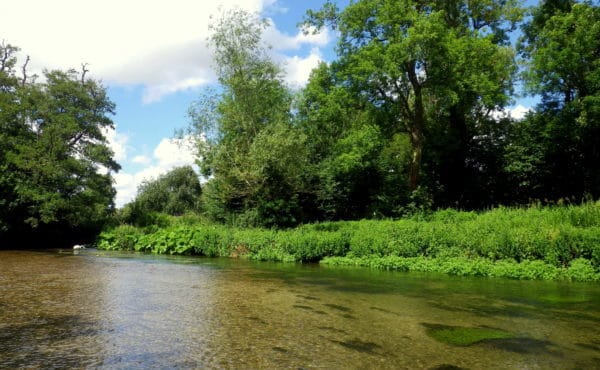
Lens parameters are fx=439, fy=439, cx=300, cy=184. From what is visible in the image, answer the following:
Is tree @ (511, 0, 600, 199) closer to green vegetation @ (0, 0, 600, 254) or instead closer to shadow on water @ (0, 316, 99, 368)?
green vegetation @ (0, 0, 600, 254)

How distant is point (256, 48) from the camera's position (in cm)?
3038

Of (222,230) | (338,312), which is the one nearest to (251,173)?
(222,230)

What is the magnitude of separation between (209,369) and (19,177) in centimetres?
3230

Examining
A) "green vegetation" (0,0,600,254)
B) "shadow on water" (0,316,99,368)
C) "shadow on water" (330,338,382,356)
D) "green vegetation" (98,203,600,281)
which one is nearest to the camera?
"shadow on water" (0,316,99,368)

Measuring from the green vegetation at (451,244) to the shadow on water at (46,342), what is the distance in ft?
46.3

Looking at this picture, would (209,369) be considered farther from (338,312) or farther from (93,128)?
(93,128)

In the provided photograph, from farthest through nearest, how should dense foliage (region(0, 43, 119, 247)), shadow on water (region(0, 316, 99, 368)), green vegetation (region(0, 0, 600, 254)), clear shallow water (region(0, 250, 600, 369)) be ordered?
dense foliage (region(0, 43, 119, 247)), green vegetation (region(0, 0, 600, 254)), clear shallow water (region(0, 250, 600, 369)), shadow on water (region(0, 316, 99, 368))

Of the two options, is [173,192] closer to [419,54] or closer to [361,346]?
[419,54]

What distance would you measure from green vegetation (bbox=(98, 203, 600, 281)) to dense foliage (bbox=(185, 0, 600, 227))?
3119mm

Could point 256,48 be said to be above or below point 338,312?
above

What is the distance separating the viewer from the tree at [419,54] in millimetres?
26188

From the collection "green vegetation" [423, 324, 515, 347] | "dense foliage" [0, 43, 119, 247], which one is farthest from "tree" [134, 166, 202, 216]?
"green vegetation" [423, 324, 515, 347]

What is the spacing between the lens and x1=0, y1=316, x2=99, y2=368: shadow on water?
6020mm

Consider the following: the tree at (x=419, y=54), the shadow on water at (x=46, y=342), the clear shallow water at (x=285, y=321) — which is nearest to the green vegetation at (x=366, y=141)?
the tree at (x=419, y=54)
